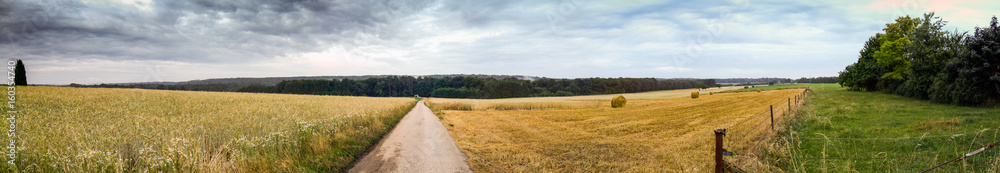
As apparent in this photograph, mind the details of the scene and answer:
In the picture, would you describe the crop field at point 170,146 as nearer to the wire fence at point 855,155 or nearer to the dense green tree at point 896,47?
the wire fence at point 855,155

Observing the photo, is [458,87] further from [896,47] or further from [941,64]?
[941,64]

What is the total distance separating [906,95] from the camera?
28.8 metres

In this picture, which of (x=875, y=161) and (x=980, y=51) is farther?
(x=980, y=51)

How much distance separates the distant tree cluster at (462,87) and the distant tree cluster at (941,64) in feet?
226

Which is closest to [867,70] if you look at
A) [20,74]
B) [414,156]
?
[414,156]

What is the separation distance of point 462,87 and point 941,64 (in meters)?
87.9

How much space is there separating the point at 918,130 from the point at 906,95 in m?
25.8

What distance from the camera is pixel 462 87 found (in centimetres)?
10281

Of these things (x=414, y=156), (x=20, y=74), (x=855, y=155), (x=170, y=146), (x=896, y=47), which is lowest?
(x=414, y=156)

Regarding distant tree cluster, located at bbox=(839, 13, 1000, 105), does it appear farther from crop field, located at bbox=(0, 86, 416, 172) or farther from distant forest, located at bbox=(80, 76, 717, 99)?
distant forest, located at bbox=(80, 76, 717, 99)

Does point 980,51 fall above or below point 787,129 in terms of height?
above

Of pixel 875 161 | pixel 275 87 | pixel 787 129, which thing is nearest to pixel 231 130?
pixel 875 161

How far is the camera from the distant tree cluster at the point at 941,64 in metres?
18.1

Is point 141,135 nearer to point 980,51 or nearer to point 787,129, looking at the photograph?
point 787,129
